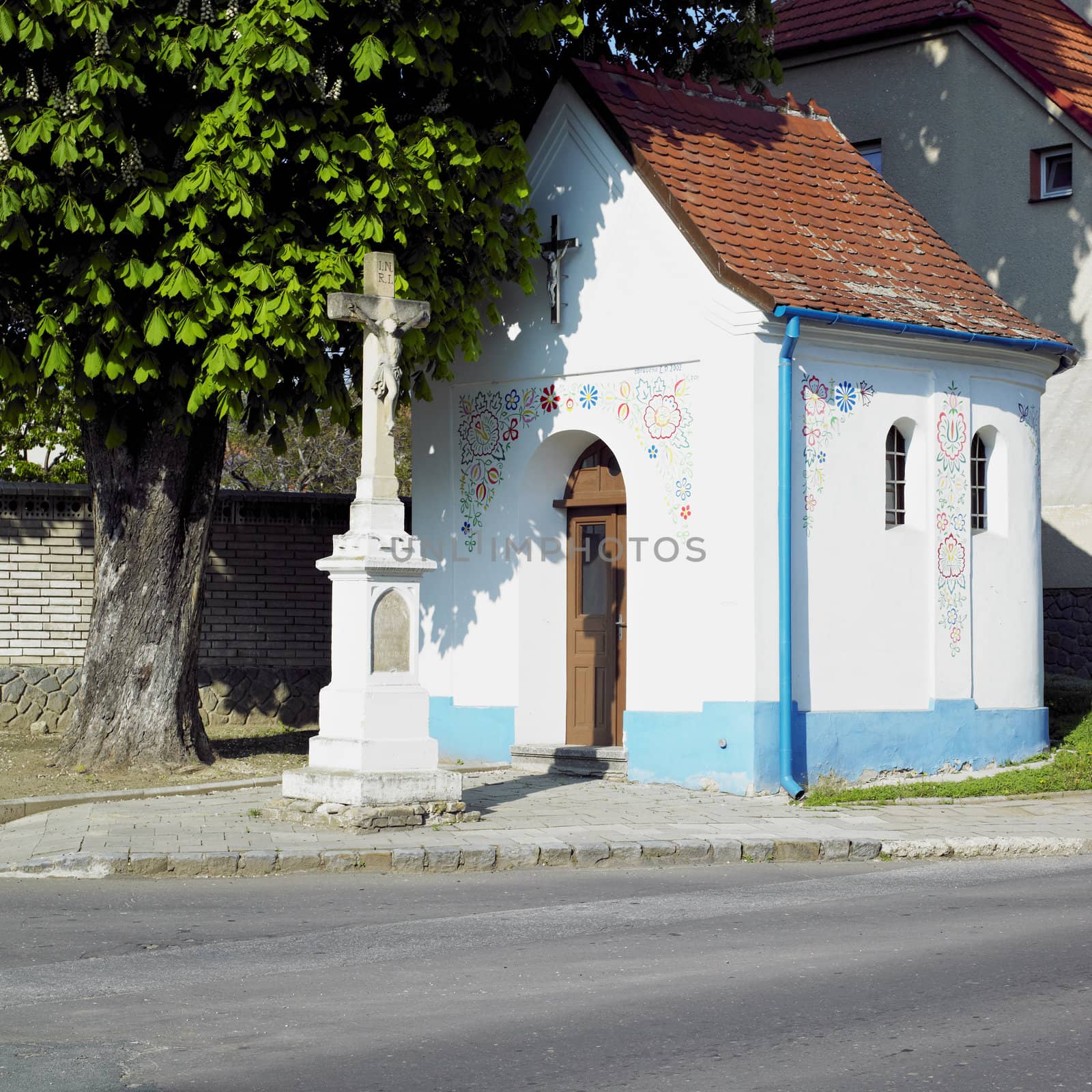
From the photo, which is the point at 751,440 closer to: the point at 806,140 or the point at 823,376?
the point at 823,376

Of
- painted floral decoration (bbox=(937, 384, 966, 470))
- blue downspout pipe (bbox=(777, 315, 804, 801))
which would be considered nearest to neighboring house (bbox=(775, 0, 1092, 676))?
painted floral decoration (bbox=(937, 384, 966, 470))

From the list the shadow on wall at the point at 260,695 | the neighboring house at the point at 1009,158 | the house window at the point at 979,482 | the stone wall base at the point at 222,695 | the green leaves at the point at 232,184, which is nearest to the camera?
the green leaves at the point at 232,184

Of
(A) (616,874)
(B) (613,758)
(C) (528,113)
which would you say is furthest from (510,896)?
(C) (528,113)

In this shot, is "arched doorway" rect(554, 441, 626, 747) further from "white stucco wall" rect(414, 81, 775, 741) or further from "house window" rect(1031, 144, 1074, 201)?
"house window" rect(1031, 144, 1074, 201)

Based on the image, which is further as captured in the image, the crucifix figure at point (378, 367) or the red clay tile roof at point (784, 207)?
the red clay tile roof at point (784, 207)

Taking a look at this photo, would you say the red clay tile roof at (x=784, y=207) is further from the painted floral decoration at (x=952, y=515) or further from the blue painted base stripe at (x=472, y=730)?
the blue painted base stripe at (x=472, y=730)

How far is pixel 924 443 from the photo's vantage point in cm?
1538

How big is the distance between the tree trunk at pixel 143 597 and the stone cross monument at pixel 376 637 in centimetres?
303

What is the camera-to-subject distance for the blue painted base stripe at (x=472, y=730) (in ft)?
52.5

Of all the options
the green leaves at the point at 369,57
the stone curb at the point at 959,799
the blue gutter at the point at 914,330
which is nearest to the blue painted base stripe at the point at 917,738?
the stone curb at the point at 959,799

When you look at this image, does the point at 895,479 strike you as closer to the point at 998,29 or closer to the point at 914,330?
the point at 914,330

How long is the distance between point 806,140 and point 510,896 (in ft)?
33.1

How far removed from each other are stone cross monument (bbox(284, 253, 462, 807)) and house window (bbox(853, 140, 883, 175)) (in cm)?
1290

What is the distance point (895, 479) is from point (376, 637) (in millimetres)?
5796
